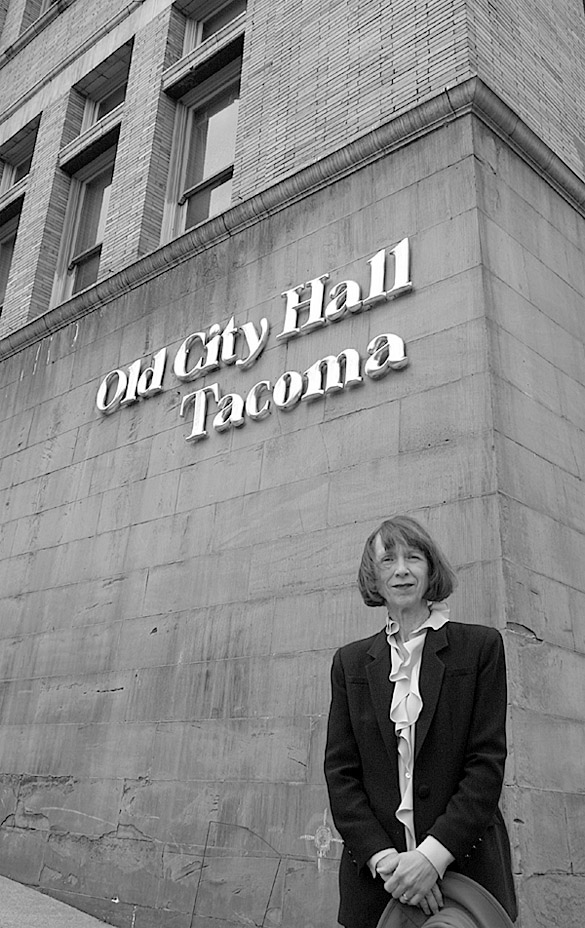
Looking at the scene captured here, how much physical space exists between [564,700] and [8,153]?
45.4ft

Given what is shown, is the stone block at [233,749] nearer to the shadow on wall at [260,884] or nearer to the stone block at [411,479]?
the shadow on wall at [260,884]

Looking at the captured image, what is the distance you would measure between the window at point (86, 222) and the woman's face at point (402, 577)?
32.7 feet

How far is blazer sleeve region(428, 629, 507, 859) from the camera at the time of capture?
2.74 meters

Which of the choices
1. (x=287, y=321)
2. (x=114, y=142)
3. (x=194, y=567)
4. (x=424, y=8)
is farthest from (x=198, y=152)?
(x=194, y=567)

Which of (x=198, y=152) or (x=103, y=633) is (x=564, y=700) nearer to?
(x=103, y=633)

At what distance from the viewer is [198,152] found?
11.7 m

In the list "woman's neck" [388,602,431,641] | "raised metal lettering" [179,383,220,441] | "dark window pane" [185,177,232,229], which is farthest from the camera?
"dark window pane" [185,177,232,229]

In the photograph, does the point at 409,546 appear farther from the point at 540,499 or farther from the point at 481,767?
the point at 540,499

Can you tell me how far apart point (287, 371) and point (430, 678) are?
16.2 ft

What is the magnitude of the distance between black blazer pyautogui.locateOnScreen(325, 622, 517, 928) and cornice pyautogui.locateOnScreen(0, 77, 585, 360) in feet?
19.0

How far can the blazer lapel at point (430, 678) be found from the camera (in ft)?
9.67

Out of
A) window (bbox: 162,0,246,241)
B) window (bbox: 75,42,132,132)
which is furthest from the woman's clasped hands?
window (bbox: 75,42,132,132)

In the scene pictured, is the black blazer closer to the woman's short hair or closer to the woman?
Result: the woman

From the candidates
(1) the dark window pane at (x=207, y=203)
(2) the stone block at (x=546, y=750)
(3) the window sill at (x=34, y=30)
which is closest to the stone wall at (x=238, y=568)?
(2) the stone block at (x=546, y=750)
